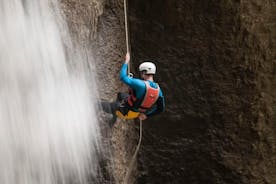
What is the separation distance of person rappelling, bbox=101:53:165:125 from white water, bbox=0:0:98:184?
38 cm

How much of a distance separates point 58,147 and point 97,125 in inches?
29.4

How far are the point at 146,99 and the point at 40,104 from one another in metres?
1.02

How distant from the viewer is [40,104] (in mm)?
3840

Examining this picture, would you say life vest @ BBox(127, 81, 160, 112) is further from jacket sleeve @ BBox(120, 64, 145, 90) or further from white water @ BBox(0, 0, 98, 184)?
white water @ BBox(0, 0, 98, 184)

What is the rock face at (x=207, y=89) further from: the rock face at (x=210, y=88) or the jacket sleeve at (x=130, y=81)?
the jacket sleeve at (x=130, y=81)

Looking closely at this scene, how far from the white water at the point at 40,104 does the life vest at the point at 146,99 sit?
21.8 inches

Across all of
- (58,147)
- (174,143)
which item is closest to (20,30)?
(58,147)

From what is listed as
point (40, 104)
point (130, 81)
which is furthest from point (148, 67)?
point (40, 104)

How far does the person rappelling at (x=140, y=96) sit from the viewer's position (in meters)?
4.18

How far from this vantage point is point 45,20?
4012mm


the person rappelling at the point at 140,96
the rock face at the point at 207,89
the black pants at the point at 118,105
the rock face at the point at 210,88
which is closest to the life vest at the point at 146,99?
the person rappelling at the point at 140,96

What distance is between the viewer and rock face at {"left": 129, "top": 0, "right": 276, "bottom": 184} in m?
5.82

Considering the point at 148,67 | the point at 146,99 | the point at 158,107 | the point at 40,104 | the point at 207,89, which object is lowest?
the point at 207,89

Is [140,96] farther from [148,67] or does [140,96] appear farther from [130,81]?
[148,67]
